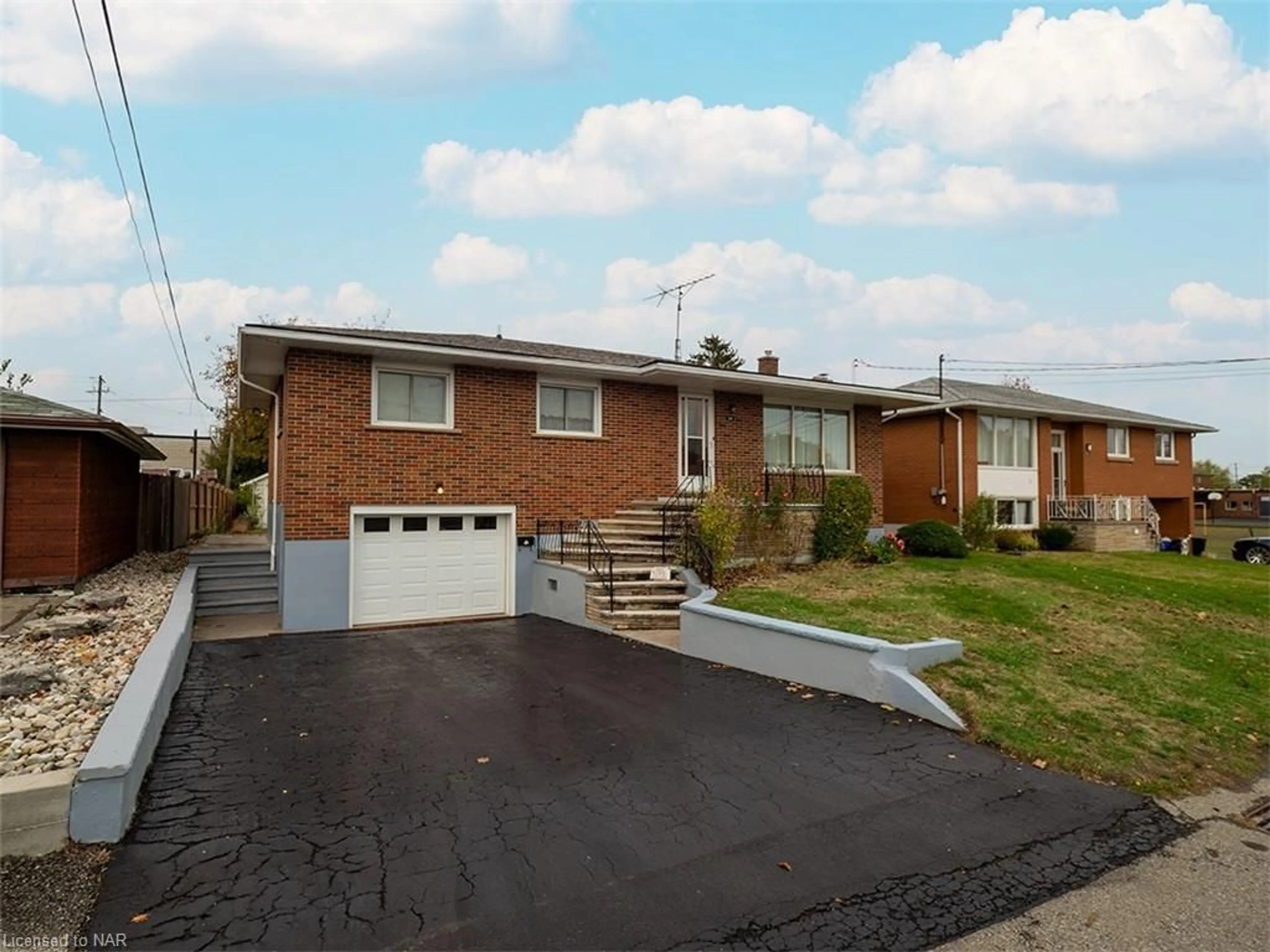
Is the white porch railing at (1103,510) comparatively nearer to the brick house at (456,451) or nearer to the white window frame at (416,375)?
the brick house at (456,451)

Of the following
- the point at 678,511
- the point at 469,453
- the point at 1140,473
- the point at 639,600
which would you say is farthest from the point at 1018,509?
the point at 469,453

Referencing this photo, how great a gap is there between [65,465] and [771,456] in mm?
→ 12704

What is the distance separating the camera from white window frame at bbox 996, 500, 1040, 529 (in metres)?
21.1

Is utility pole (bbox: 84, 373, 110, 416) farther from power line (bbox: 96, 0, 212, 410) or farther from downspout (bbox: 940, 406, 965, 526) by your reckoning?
downspout (bbox: 940, 406, 965, 526)

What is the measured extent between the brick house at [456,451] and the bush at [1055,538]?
9.86 meters

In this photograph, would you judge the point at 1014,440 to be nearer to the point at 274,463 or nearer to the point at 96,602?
the point at 274,463

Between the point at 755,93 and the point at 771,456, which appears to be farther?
the point at 771,456

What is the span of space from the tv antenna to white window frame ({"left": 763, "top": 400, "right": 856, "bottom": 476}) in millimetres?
3294


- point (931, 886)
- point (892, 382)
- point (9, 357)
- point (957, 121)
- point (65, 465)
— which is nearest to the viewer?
point (931, 886)

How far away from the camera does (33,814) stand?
11.7ft

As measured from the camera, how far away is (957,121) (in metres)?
12.2

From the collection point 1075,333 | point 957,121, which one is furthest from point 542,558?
point 1075,333

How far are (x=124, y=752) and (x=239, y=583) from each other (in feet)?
29.8

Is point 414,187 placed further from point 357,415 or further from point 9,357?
point 9,357
